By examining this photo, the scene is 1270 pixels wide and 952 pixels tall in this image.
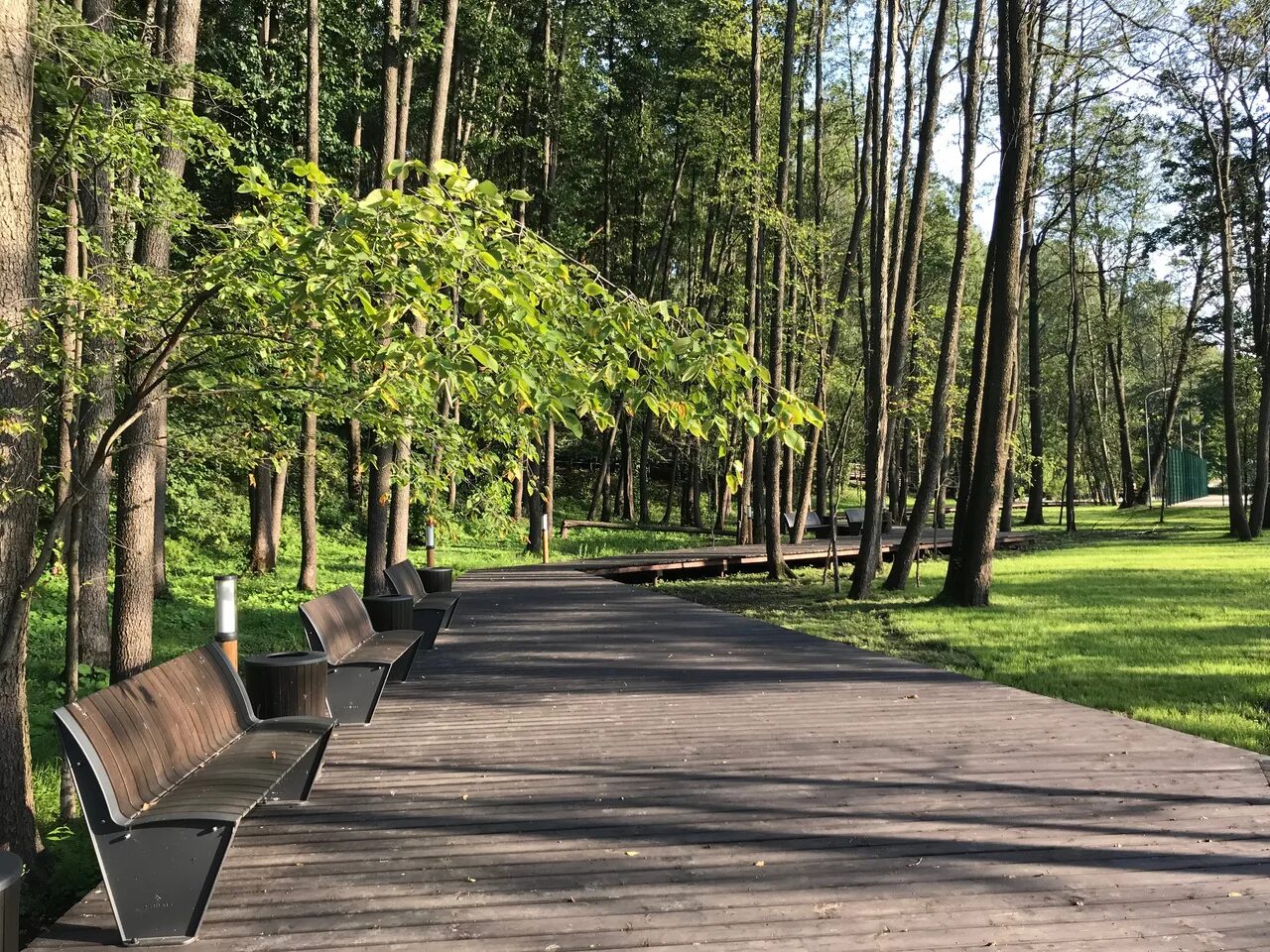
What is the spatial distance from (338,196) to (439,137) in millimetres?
9453

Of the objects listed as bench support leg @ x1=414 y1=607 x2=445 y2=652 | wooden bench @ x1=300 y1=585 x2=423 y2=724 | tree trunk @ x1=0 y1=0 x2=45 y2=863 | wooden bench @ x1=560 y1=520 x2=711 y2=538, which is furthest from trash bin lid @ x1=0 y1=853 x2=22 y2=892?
wooden bench @ x1=560 y1=520 x2=711 y2=538

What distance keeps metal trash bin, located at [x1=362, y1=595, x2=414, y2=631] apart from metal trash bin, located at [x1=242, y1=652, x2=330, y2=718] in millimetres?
2516

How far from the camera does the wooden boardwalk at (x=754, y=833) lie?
3025mm

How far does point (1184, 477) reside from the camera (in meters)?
49.1

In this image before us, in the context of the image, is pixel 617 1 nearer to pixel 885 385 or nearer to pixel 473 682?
pixel 885 385

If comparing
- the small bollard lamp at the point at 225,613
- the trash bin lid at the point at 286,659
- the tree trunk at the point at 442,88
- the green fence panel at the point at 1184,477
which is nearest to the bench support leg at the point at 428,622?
the trash bin lid at the point at 286,659

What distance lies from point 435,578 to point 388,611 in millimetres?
2961

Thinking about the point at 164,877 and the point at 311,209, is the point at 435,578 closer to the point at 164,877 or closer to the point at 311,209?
the point at 311,209

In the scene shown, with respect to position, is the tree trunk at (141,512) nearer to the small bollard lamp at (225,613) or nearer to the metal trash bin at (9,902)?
the small bollard lamp at (225,613)

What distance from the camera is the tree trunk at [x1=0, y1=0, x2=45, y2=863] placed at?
11.6 ft

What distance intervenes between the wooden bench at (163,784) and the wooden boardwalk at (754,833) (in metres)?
0.20

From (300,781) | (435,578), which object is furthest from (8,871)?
(435,578)

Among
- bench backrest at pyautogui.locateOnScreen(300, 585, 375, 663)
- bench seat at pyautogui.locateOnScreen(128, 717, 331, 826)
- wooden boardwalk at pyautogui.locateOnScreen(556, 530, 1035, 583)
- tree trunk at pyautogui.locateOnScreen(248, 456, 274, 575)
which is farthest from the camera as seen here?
wooden boardwalk at pyautogui.locateOnScreen(556, 530, 1035, 583)

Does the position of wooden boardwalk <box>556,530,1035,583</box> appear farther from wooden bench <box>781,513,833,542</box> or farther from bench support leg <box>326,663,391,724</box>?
bench support leg <box>326,663,391,724</box>
